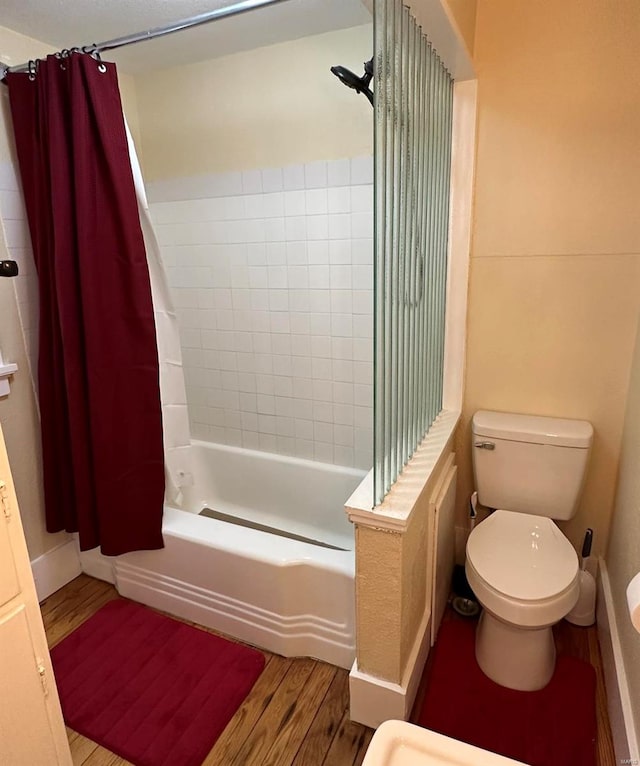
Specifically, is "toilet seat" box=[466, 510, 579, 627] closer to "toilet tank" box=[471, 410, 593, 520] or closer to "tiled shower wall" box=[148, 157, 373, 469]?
"toilet tank" box=[471, 410, 593, 520]

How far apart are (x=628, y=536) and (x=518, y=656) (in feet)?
1.76

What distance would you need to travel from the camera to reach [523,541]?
171 cm

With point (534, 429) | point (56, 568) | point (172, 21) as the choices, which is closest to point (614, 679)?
point (534, 429)

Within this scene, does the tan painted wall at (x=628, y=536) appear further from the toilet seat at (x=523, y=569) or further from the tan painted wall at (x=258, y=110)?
the tan painted wall at (x=258, y=110)

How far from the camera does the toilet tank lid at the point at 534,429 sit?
1764mm

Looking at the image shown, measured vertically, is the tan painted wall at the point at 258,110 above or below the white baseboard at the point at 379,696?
above

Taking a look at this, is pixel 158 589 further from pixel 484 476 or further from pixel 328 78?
pixel 328 78

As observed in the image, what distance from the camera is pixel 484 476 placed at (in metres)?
1.91

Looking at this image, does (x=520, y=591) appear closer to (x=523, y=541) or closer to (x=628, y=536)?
(x=523, y=541)

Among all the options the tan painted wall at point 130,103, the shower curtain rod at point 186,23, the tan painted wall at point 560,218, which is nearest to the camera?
the shower curtain rod at point 186,23

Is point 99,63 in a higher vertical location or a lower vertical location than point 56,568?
higher

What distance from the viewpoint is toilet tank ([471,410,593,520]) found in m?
1.78

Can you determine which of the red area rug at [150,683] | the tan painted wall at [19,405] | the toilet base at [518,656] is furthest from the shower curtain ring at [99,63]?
the toilet base at [518,656]

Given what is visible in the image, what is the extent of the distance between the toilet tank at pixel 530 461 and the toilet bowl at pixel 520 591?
8 centimetres
